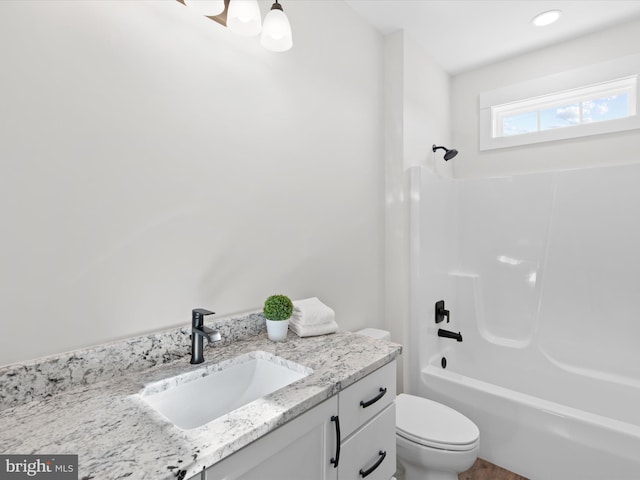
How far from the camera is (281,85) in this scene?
5.03ft

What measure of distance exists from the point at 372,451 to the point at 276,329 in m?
0.54

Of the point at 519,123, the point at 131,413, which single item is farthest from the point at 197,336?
the point at 519,123

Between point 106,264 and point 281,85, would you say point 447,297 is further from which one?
point 106,264

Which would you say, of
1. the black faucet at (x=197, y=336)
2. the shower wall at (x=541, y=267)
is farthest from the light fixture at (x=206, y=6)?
the shower wall at (x=541, y=267)

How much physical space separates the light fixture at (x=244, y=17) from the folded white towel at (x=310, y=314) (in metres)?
1.10

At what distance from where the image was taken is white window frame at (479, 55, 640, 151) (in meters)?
2.17

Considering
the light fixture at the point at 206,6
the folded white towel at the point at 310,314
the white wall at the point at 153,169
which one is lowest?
Result: the folded white towel at the point at 310,314

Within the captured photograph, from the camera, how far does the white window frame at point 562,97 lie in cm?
217

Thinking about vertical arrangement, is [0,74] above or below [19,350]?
above

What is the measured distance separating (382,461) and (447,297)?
158cm

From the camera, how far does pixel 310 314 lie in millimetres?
1392

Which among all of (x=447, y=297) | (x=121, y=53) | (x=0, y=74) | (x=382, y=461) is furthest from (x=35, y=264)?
(x=447, y=297)

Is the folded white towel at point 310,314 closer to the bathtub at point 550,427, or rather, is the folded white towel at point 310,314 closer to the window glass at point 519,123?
the bathtub at point 550,427

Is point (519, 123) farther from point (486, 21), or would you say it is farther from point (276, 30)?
point (276, 30)
